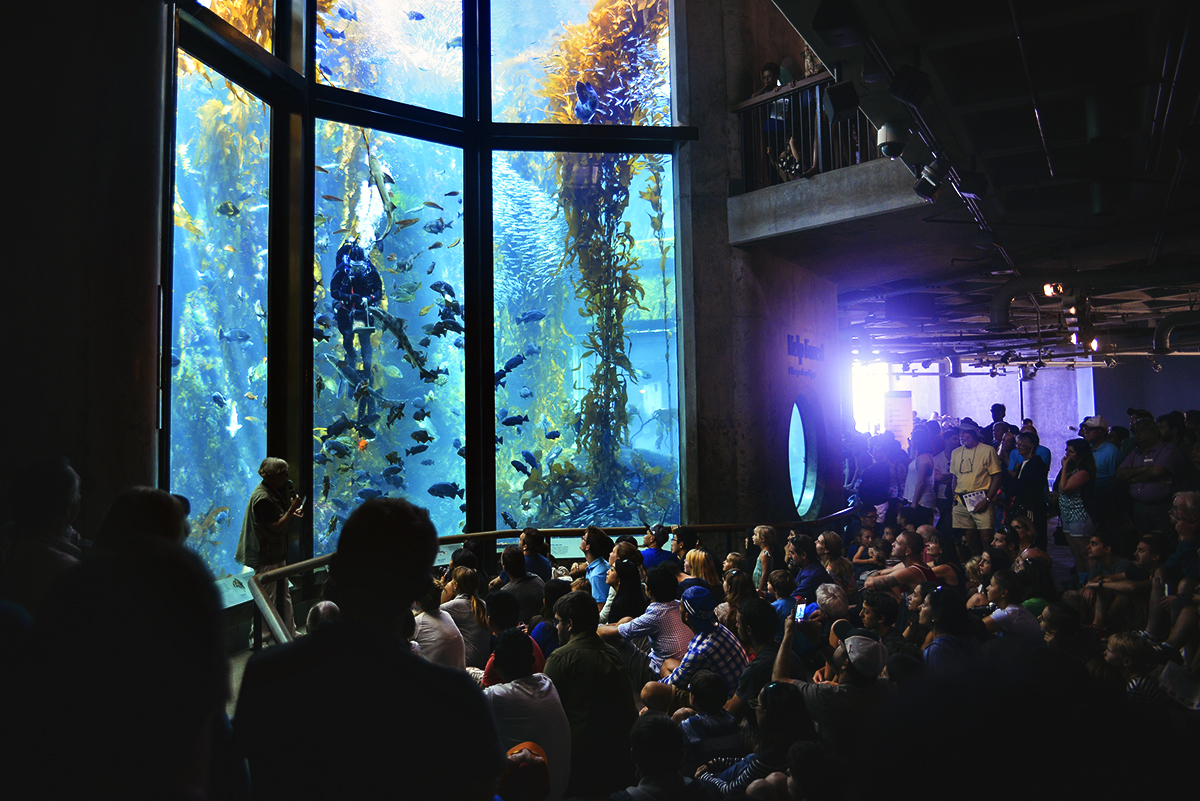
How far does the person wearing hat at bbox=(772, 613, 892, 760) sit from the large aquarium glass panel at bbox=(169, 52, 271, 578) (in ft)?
17.1

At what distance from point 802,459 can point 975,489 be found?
9.37ft

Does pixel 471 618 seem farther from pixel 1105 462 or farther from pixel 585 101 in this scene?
pixel 585 101

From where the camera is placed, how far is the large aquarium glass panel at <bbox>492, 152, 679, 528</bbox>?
30.9ft

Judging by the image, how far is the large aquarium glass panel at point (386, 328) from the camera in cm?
815

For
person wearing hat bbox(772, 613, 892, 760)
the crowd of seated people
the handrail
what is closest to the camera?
the crowd of seated people

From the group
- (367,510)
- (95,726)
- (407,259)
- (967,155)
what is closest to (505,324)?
(407,259)

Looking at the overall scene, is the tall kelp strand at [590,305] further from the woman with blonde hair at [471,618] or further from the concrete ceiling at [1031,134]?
the woman with blonde hair at [471,618]

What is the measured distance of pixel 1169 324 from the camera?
48.7 ft

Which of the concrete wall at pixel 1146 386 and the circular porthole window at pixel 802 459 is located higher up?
the concrete wall at pixel 1146 386

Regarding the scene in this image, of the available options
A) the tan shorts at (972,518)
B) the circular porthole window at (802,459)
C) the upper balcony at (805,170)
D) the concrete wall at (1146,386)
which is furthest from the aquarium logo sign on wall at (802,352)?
the concrete wall at (1146,386)

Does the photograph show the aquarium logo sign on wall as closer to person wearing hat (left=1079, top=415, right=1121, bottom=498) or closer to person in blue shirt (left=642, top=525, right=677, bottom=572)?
person wearing hat (left=1079, top=415, right=1121, bottom=498)

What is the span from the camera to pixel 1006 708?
60 centimetres

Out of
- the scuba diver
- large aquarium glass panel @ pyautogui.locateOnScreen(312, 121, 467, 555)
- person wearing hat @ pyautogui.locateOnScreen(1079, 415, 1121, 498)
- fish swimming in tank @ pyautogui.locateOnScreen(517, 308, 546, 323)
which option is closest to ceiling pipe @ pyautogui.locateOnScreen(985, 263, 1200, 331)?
person wearing hat @ pyautogui.locateOnScreen(1079, 415, 1121, 498)

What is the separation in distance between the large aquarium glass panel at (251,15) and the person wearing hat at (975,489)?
26.7ft
